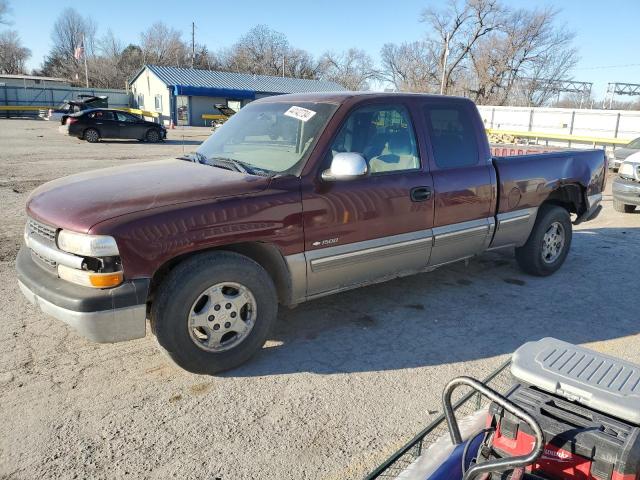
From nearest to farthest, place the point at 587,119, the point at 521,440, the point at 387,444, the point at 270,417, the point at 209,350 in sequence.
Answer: the point at 521,440 → the point at 387,444 → the point at 270,417 → the point at 209,350 → the point at 587,119

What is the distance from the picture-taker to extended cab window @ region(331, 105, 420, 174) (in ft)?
13.2

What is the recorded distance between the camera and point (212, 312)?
3.35 m

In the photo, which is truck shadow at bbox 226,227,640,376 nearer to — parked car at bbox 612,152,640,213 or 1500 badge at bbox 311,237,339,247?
1500 badge at bbox 311,237,339,247

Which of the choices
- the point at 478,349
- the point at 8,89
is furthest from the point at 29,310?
the point at 8,89

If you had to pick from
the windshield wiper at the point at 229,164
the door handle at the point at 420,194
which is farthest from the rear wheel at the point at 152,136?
the door handle at the point at 420,194

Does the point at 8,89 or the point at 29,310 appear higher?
the point at 8,89

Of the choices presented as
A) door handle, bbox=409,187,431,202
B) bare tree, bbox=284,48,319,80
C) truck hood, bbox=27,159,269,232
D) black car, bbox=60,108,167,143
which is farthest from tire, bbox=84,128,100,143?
bare tree, bbox=284,48,319,80

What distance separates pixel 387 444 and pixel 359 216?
5.55 ft

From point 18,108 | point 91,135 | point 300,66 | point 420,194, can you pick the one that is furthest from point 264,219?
point 300,66

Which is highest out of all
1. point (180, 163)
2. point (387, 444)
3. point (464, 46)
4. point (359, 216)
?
point (464, 46)

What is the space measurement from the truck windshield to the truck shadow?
54.7 inches

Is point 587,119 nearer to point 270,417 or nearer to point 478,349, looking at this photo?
point 478,349

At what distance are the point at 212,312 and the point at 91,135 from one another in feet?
74.1

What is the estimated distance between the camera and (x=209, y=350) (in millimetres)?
3375
